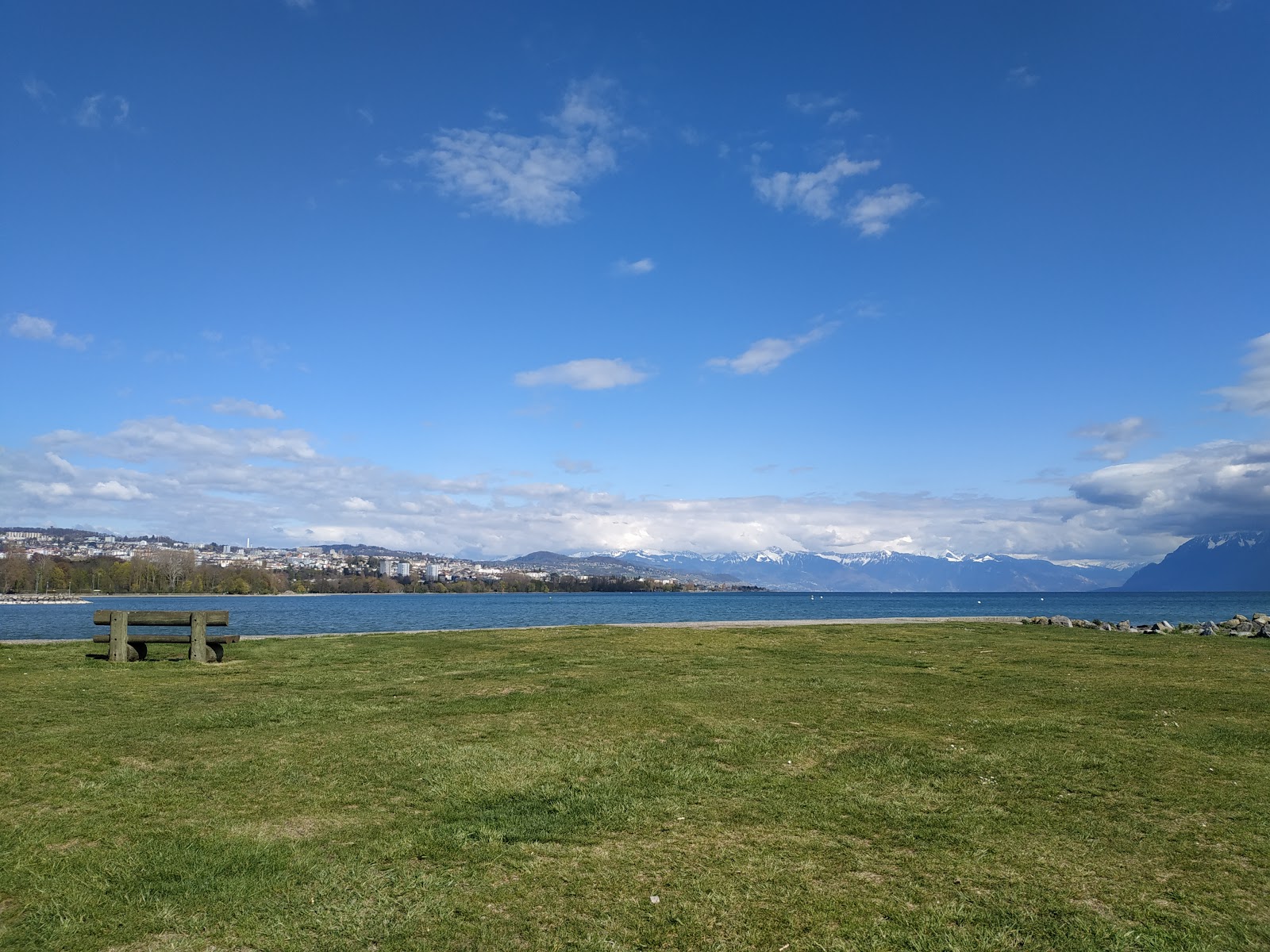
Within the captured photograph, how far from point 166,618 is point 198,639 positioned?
113 cm

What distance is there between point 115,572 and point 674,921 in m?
198

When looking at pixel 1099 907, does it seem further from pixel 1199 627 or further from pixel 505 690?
pixel 1199 627

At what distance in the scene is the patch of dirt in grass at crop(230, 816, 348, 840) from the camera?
6.46 m

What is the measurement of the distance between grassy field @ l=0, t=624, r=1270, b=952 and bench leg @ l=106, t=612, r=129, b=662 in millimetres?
2944

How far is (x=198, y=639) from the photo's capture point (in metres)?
17.8

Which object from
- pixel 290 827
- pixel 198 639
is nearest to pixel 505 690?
pixel 290 827

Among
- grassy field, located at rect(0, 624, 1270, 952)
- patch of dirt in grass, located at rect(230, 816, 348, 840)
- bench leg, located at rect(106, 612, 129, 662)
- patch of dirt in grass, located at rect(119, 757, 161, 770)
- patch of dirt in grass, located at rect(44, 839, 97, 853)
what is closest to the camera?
grassy field, located at rect(0, 624, 1270, 952)

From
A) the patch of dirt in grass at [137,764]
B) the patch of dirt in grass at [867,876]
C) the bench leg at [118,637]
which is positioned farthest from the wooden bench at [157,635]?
the patch of dirt in grass at [867,876]

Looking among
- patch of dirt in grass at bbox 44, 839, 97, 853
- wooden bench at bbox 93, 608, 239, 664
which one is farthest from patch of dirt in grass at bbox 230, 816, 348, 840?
wooden bench at bbox 93, 608, 239, 664

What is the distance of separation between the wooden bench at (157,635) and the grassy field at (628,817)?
118 inches

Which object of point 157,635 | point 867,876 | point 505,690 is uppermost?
point 157,635

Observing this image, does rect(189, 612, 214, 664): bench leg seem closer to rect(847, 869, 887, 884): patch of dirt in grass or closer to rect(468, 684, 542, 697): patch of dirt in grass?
rect(468, 684, 542, 697): patch of dirt in grass

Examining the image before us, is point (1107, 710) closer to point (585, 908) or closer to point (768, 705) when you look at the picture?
point (768, 705)

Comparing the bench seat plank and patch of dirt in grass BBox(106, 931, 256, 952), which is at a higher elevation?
the bench seat plank
